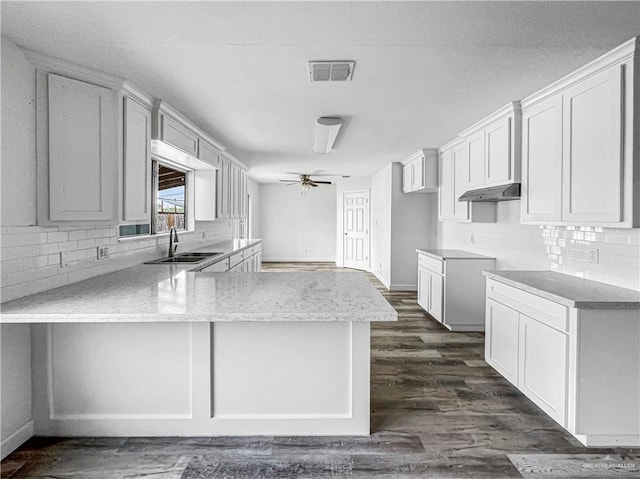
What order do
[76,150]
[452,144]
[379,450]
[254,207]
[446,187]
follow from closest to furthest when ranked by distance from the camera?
[379,450], [76,150], [452,144], [446,187], [254,207]

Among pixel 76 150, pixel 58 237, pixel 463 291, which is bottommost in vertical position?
pixel 463 291

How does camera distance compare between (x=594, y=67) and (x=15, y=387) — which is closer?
(x=15, y=387)

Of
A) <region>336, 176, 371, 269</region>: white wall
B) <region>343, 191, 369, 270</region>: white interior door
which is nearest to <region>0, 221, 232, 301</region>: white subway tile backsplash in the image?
<region>343, 191, 369, 270</region>: white interior door

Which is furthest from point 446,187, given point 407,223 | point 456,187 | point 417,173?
point 407,223

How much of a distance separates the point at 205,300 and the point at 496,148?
3.20 metres

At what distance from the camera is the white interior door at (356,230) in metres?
9.64

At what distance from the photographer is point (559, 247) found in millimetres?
3262

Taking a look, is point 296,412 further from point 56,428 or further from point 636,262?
point 636,262

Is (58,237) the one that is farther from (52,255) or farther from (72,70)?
(72,70)

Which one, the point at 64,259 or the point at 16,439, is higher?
the point at 64,259

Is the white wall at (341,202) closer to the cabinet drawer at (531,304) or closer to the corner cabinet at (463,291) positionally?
the corner cabinet at (463,291)

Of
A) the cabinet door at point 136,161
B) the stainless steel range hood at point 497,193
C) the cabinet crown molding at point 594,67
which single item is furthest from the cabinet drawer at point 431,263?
the cabinet door at point 136,161

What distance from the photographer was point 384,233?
7.79m

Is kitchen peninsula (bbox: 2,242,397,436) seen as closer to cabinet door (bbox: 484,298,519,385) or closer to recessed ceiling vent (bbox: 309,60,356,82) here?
cabinet door (bbox: 484,298,519,385)
